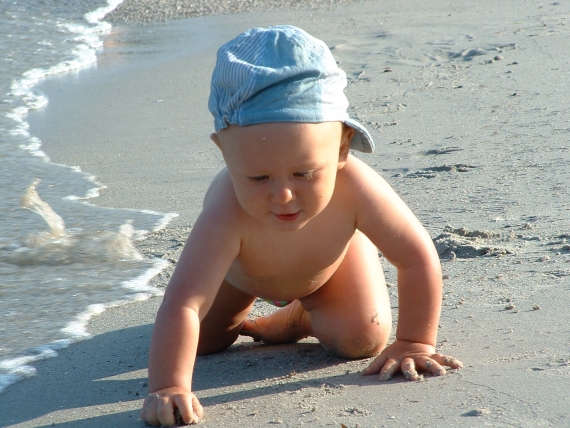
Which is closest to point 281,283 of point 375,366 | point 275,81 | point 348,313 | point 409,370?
point 348,313

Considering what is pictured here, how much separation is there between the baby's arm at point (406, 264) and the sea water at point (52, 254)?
3.94 ft

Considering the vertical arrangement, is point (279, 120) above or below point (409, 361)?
above

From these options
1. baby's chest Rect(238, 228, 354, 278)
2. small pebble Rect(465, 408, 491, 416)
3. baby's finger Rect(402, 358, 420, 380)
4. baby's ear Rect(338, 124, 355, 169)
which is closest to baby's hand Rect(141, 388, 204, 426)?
baby's chest Rect(238, 228, 354, 278)

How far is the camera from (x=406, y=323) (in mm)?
2607

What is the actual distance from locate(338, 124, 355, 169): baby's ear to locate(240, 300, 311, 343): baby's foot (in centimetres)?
68

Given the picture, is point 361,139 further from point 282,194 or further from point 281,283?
point 281,283

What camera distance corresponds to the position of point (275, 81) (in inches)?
86.2

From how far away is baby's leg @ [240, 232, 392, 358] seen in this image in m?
2.74

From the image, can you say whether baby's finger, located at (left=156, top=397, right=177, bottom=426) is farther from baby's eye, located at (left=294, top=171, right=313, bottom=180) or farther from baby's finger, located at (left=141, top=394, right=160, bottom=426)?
baby's eye, located at (left=294, top=171, right=313, bottom=180)

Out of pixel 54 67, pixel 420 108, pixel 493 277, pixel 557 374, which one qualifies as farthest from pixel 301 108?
pixel 54 67

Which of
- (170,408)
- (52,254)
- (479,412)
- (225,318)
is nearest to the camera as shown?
(479,412)

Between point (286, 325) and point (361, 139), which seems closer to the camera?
point (361, 139)

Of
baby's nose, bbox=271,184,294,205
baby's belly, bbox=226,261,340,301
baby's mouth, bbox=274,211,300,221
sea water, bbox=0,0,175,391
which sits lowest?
sea water, bbox=0,0,175,391

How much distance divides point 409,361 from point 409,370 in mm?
48
